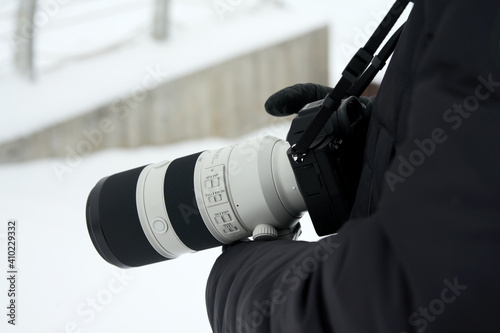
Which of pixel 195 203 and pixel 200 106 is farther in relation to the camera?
pixel 200 106

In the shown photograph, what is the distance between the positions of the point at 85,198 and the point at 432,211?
0.85m

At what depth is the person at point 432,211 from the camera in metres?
0.27

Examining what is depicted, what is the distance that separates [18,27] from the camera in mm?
1007

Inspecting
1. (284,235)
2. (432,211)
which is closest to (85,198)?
(284,235)

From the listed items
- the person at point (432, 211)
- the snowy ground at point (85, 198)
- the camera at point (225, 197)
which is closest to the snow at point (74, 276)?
the snowy ground at point (85, 198)

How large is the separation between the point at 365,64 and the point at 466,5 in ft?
0.63

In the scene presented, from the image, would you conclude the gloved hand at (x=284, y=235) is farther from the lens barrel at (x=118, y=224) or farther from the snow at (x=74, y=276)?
the snow at (x=74, y=276)

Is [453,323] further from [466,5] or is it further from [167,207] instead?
[167,207]

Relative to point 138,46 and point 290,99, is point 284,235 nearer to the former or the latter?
point 290,99

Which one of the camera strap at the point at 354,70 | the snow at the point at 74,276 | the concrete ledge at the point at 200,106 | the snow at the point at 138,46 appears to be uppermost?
the snow at the point at 138,46

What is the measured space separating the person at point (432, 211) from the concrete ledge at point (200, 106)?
2.83 feet

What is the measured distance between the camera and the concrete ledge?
1119 millimetres

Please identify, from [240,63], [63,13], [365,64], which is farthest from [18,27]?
[365,64]

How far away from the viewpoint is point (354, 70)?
1.56ft
